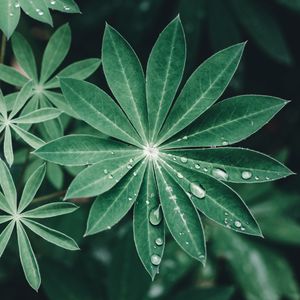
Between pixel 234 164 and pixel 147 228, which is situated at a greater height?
pixel 234 164

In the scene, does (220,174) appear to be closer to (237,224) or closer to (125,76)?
(237,224)

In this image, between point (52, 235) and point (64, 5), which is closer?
point (52, 235)

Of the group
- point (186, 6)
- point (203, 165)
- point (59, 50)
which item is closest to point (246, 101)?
point (203, 165)

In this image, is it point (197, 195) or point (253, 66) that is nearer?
point (197, 195)

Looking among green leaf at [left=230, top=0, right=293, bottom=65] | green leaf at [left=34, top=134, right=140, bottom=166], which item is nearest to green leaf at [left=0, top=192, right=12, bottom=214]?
green leaf at [left=34, top=134, right=140, bottom=166]

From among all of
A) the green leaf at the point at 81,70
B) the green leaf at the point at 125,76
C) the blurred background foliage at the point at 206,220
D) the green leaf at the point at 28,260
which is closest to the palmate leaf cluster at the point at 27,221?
the green leaf at the point at 28,260

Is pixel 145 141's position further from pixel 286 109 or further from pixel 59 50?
pixel 286 109

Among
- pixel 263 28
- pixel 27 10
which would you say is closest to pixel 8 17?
pixel 27 10
